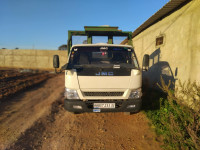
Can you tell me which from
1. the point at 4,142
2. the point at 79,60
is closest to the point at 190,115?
the point at 79,60

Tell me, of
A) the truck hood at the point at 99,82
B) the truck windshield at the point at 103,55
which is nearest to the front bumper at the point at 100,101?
the truck hood at the point at 99,82

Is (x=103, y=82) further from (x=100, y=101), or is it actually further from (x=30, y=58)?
(x=30, y=58)

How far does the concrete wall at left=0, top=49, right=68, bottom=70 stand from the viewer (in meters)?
19.5

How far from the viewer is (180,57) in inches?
187

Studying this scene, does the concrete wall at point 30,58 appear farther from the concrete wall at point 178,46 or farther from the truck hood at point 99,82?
the truck hood at point 99,82

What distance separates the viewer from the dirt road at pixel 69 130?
2.71 meters

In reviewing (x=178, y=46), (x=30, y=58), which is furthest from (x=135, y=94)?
(x=30, y=58)

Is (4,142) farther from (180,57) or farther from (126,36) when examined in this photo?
(180,57)

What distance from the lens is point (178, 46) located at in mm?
4883

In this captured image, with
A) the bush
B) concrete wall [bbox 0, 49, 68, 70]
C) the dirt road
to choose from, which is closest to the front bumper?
the dirt road

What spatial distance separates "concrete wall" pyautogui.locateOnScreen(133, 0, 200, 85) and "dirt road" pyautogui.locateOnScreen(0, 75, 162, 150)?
7.19 feet

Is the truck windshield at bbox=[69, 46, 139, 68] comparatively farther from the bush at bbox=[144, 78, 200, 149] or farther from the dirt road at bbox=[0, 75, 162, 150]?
the dirt road at bbox=[0, 75, 162, 150]

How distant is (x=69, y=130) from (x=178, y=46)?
4.72 metres

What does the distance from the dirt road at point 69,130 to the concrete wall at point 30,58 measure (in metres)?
15.9
